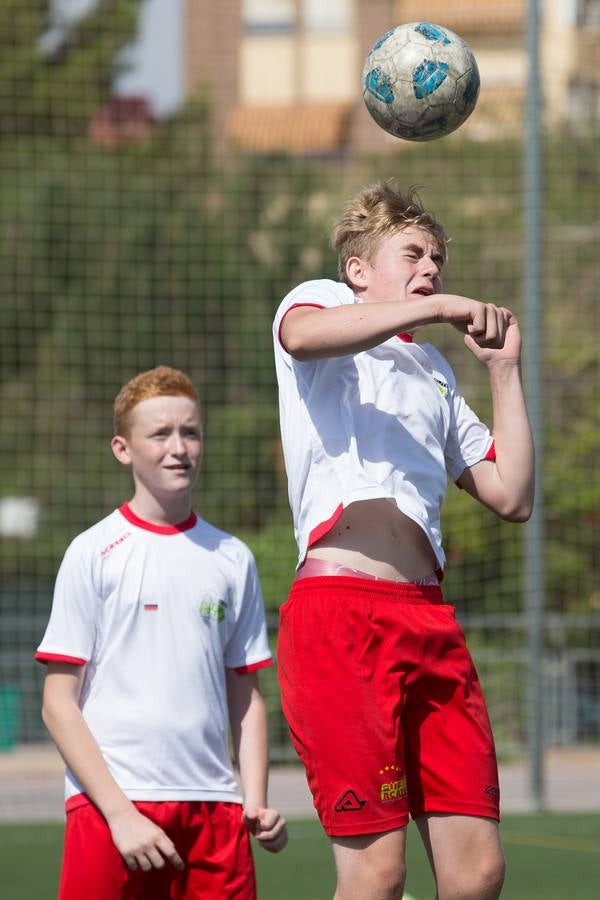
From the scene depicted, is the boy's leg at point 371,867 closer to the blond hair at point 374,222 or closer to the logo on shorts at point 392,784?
the logo on shorts at point 392,784

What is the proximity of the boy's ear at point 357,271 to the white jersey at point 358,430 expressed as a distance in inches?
1.2

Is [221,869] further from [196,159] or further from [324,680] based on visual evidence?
[196,159]

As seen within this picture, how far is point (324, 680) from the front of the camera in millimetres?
2750

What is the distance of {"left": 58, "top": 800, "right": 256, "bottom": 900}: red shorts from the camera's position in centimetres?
303

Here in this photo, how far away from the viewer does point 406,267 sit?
115 inches

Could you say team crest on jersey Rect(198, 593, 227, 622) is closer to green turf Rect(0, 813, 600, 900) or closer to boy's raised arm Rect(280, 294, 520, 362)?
boy's raised arm Rect(280, 294, 520, 362)

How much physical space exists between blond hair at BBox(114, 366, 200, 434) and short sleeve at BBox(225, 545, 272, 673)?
404 millimetres

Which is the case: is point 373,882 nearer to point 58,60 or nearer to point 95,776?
point 95,776

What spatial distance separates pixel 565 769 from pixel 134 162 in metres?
7.32

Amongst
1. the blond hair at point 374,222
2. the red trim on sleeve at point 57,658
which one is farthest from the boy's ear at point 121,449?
the blond hair at point 374,222

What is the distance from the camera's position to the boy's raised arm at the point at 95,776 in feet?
9.66

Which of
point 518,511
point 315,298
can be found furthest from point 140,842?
point 315,298

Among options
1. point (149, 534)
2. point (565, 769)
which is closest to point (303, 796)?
point (565, 769)

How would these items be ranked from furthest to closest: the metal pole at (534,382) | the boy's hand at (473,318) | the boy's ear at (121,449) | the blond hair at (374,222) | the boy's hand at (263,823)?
the metal pole at (534,382)
the boy's ear at (121,449)
the boy's hand at (263,823)
the blond hair at (374,222)
the boy's hand at (473,318)
